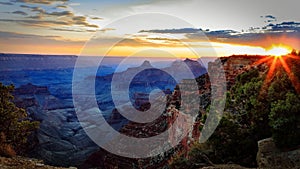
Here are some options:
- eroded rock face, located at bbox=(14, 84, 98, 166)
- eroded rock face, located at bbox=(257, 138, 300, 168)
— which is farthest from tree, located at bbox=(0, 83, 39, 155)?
eroded rock face, located at bbox=(14, 84, 98, 166)

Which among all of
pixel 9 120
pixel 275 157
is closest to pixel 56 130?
pixel 9 120

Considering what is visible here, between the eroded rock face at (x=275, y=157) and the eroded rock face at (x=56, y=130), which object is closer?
the eroded rock face at (x=275, y=157)

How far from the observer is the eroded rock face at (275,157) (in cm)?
942

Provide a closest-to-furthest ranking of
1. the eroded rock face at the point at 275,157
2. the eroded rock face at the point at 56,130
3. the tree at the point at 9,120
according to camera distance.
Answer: the eroded rock face at the point at 275,157
the tree at the point at 9,120
the eroded rock face at the point at 56,130

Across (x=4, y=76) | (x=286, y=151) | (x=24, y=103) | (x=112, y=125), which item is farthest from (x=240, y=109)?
(x=4, y=76)

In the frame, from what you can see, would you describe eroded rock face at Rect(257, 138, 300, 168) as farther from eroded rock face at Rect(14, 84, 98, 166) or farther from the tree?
eroded rock face at Rect(14, 84, 98, 166)

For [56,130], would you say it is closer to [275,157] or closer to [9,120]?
[9,120]

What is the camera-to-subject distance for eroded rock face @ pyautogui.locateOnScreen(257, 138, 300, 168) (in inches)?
371

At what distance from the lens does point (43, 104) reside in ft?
297

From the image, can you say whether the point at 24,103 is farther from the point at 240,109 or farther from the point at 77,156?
the point at 240,109

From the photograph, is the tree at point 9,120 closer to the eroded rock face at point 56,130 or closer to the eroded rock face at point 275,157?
the eroded rock face at point 275,157

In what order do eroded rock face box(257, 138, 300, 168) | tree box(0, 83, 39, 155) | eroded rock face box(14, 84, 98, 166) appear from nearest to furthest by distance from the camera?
eroded rock face box(257, 138, 300, 168)
tree box(0, 83, 39, 155)
eroded rock face box(14, 84, 98, 166)

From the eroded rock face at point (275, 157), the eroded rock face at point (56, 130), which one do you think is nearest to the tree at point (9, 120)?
the eroded rock face at point (275, 157)

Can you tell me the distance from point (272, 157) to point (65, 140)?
206 feet
